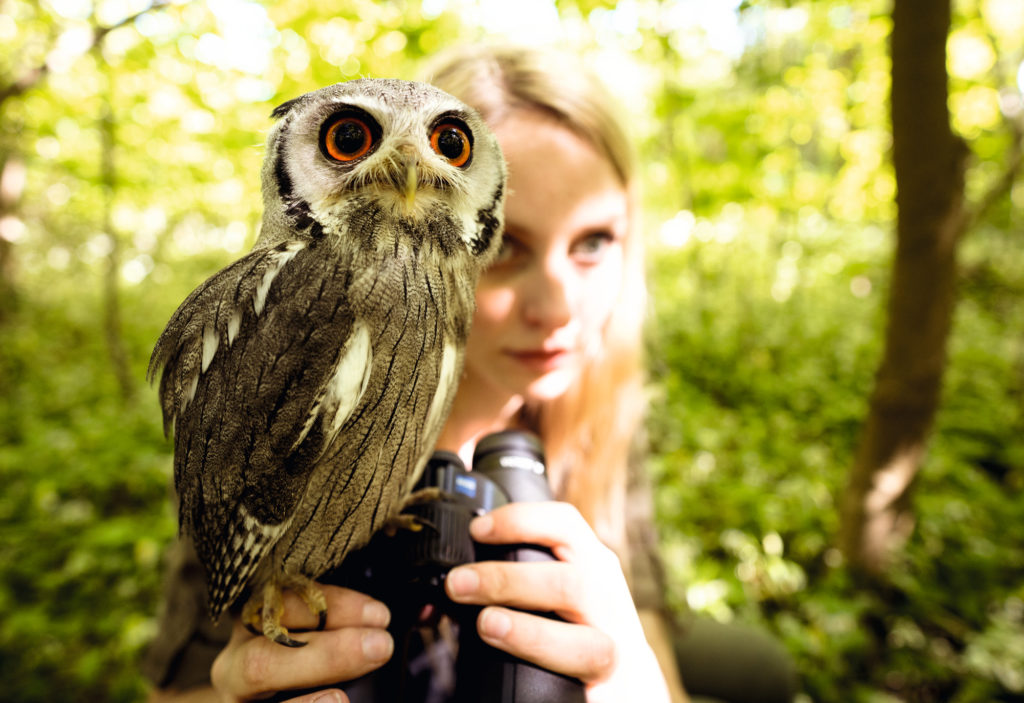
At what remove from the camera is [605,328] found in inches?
58.6

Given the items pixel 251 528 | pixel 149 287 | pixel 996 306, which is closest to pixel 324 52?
pixel 149 287

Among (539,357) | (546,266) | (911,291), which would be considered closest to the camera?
(546,266)

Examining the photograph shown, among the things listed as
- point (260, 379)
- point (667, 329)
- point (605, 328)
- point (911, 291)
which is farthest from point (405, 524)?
point (667, 329)

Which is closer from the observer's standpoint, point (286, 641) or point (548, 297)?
point (286, 641)

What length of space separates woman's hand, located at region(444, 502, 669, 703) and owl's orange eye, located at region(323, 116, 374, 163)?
487mm

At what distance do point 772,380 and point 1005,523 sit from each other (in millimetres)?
1835

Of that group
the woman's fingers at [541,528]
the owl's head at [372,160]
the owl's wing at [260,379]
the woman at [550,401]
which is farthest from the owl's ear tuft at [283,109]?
the woman's fingers at [541,528]

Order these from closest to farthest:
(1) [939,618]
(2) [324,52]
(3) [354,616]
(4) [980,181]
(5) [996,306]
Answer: (3) [354,616], (2) [324,52], (1) [939,618], (4) [980,181], (5) [996,306]

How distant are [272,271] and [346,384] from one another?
137mm

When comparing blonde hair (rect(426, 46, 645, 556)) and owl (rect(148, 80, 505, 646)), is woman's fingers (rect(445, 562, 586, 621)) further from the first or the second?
blonde hair (rect(426, 46, 645, 556))

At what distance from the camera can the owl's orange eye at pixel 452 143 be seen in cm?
52

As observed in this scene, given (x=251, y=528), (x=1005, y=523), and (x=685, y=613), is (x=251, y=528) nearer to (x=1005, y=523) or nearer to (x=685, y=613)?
(x=685, y=613)

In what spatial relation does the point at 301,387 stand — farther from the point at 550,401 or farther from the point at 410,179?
the point at 550,401

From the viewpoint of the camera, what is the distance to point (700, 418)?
3791 millimetres
